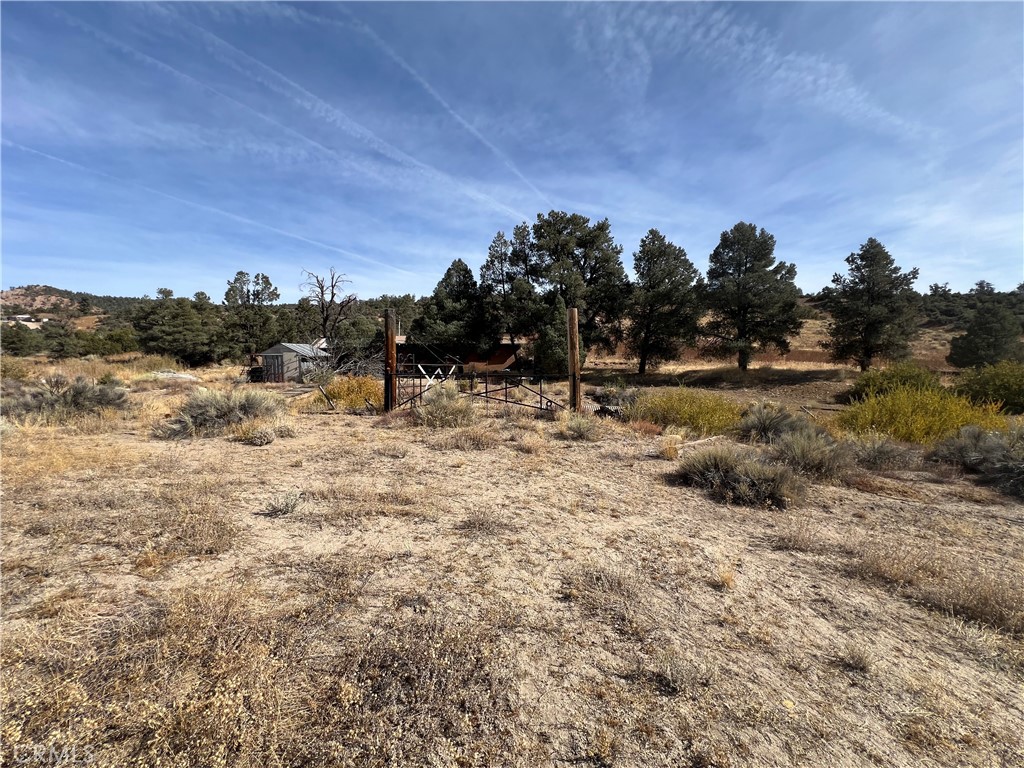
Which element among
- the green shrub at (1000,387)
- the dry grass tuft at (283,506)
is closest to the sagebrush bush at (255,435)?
the dry grass tuft at (283,506)

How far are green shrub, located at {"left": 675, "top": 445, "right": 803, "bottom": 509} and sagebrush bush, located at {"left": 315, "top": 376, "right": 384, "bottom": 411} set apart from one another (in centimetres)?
905

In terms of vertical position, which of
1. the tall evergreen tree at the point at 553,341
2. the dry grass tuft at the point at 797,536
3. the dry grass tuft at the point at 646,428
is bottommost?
the dry grass tuft at the point at 797,536

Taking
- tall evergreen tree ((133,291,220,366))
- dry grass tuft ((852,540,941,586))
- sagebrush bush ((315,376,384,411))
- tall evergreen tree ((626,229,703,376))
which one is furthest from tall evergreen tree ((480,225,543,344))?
dry grass tuft ((852,540,941,586))

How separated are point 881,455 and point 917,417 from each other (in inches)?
119

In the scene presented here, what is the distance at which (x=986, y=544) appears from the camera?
14.9 feet

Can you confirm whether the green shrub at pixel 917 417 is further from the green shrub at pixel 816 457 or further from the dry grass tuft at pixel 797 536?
the dry grass tuft at pixel 797 536

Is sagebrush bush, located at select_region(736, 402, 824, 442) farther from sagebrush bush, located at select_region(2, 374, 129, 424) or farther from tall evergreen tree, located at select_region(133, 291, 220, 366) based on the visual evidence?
tall evergreen tree, located at select_region(133, 291, 220, 366)

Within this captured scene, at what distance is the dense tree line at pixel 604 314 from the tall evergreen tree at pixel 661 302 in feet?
0.23

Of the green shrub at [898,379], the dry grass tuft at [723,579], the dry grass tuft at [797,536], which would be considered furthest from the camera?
the green shrub at [898,379]

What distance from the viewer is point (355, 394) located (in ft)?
45.0

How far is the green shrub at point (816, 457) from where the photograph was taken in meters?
6.90

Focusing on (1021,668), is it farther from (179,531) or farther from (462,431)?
(462,431)

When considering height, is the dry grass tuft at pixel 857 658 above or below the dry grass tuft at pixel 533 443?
below

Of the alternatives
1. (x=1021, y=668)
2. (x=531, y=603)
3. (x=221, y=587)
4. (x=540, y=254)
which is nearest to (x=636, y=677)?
(x=531, y=603)
